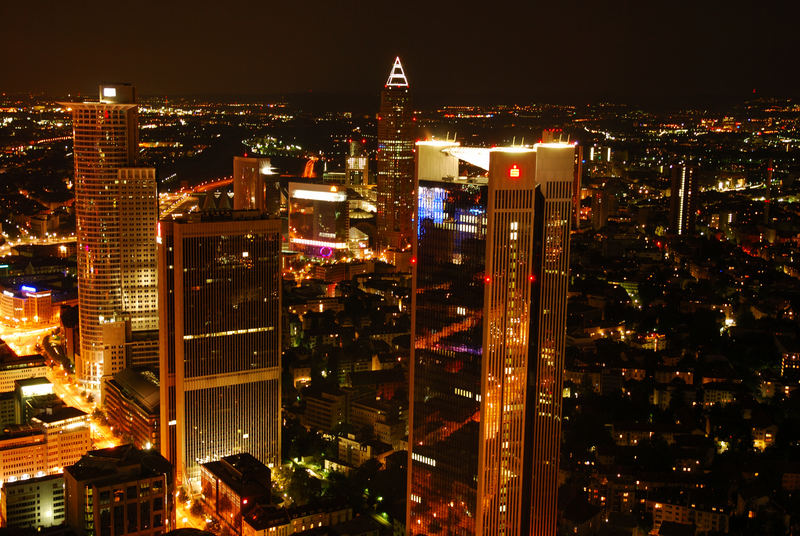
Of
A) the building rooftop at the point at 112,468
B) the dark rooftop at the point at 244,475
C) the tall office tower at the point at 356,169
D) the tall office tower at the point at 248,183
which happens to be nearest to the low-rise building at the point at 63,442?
the building rooftop at the point at 112,468

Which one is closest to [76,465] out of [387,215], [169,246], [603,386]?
[169,246]

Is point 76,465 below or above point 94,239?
below

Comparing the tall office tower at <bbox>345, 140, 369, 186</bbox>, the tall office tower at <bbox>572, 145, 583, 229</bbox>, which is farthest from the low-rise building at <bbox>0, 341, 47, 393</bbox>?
the tall office tower at <bbox>572, 145, 583, 229</bbox>

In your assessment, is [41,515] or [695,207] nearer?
[41,515]

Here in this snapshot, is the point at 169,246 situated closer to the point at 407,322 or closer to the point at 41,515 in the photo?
the point at 41,515

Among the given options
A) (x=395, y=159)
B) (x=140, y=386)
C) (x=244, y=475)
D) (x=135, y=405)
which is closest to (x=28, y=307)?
(x=140, y=386)

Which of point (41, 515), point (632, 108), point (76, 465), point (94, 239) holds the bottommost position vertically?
point (41, 515)

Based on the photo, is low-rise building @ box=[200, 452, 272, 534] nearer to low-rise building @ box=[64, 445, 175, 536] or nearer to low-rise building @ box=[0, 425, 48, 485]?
low-rise building @ box=[64, 445, 175, 536]
